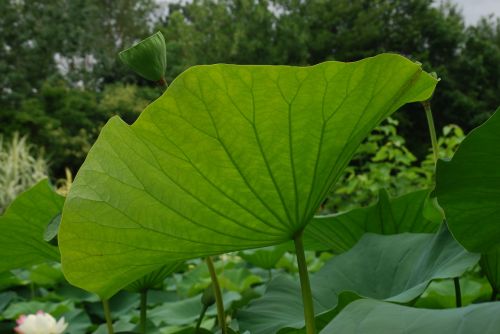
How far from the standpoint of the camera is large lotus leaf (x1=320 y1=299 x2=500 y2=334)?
0.81 feet

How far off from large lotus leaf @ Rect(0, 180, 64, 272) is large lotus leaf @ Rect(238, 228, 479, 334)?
22 centimetres

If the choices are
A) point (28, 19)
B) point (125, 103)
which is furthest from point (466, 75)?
point (28, 19)

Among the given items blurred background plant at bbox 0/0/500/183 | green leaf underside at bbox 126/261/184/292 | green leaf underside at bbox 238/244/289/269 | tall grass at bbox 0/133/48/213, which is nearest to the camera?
green leaf underside at bbox 126/261/184/292

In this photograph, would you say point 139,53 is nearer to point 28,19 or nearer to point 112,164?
point 112,164

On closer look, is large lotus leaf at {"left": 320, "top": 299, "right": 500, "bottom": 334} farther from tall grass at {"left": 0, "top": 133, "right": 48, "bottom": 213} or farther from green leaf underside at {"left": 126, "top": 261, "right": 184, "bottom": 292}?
tall grass at {"left": 0, "top": 133, "right": 48, "bottom": 213}

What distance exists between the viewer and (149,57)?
472 mm

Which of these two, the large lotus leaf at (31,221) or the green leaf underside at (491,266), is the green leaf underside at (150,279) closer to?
the large lotus leaf at (31,221)

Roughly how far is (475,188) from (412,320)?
0.16m

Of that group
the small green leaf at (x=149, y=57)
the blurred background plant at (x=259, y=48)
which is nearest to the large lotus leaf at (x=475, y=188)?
the small green leaf at (x=149, y=57)

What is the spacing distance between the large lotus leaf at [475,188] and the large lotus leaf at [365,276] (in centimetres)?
5

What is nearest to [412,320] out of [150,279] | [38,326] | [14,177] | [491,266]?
[491,266]

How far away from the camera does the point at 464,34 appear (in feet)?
46.0

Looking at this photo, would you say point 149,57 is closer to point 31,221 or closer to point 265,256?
point 31,221

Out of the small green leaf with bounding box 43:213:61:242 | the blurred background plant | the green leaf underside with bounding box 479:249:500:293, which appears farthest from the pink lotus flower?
the blurred background plant
